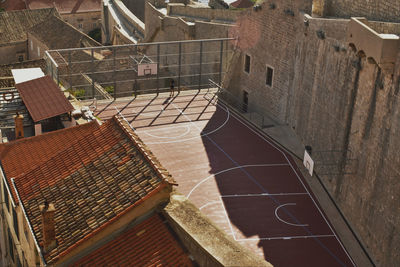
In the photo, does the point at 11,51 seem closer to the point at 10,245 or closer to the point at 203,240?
the point at 10,245

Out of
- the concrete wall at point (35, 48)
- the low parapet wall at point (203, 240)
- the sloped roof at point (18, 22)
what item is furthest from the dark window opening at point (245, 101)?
the sloped roof at point (18, 22)

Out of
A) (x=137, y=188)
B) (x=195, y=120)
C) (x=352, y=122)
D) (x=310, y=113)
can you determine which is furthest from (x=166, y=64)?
(x=137, y=188)

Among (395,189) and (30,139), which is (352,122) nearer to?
(395,189)

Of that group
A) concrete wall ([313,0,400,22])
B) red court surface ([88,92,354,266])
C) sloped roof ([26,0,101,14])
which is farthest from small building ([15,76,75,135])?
sloped roof ([26,0,101,14])

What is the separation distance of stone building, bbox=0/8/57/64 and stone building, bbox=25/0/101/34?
1210 cm

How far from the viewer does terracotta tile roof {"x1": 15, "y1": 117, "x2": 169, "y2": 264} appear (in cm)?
1745

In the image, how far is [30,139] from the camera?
79.5 feet

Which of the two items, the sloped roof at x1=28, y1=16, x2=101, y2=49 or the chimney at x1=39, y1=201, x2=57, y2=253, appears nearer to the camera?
the chimney at x1=39, y1=201, x2=57, y2=253

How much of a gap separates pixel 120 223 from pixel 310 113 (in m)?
16.8

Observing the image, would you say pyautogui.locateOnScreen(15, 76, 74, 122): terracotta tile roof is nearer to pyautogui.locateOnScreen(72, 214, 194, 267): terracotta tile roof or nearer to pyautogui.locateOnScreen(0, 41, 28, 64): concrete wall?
pyautogui.locateOnScreen(72, 214, 194, 267): terracotta tile roof

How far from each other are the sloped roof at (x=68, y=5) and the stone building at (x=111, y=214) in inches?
2765

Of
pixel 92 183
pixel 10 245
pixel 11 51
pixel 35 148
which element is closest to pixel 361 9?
pixel 35 148

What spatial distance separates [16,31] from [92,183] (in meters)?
58.3

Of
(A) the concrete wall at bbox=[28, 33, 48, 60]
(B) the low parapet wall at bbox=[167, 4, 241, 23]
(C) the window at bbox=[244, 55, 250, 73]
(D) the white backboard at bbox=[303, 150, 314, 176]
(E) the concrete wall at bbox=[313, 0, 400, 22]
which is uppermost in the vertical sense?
(E) the concrete wall at bbox=[313, 0, 400, 22]
